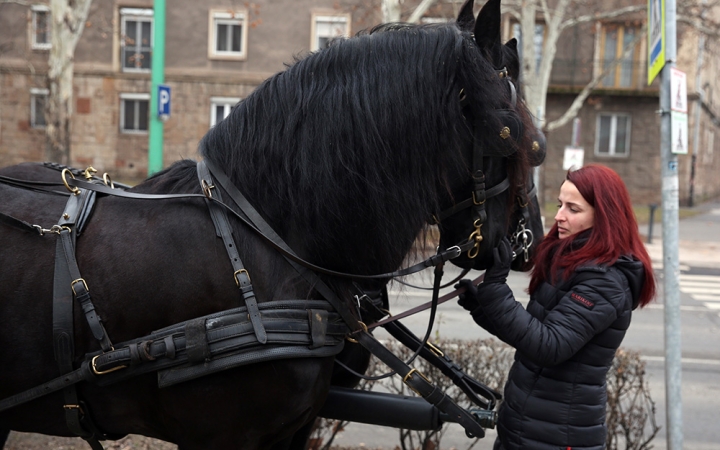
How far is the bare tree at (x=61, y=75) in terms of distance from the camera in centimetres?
1360

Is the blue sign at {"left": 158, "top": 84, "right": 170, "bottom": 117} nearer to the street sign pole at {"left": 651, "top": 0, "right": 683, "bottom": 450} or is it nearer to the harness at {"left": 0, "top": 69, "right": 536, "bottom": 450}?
the street sign pole at {"left": 651, "top": 0, "right": 683, "bottom": 450}

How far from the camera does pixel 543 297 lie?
8.77ft

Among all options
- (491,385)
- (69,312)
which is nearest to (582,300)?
(491,385)

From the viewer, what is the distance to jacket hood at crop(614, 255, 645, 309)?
2.53 metres

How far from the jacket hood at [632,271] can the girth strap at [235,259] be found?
4.66 ft

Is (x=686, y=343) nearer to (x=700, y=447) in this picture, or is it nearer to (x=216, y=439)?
(x=700, y=447)

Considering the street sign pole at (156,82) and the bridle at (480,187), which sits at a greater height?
the street sign pole at (156,82)

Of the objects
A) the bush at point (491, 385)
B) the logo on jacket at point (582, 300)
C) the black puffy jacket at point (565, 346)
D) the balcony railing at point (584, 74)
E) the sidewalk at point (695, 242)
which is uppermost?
the balcony railing at point (584, 74)

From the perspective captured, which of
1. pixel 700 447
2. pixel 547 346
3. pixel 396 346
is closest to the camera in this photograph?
pixel 547 346

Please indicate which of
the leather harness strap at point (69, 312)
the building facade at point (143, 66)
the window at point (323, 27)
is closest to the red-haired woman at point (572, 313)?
the leather harness strap at point (69, 312)

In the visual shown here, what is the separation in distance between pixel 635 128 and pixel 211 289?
26821 millimetres

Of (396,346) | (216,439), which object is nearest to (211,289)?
(216,439)

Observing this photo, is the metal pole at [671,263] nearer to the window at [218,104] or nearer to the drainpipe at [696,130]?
the window at [218,104]

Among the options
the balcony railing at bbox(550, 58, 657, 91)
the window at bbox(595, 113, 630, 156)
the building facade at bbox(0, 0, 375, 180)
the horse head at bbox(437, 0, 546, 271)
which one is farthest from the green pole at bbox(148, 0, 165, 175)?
the window at bbox(595, 113, 630, 156)
